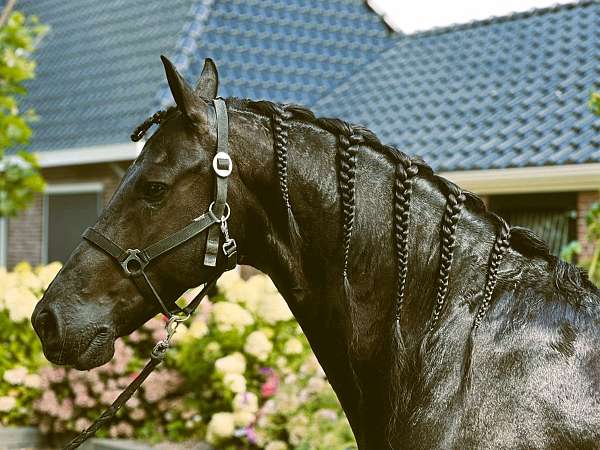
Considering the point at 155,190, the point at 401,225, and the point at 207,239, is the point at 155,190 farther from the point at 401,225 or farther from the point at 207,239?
the point at 401,225

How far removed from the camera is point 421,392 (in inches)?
101

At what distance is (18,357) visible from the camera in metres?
8.34

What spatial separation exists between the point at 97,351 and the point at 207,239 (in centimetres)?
49

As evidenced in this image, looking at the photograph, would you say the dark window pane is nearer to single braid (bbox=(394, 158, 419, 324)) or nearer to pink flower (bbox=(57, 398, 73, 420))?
pink flower (bbox=(57, 398, 73, 420))

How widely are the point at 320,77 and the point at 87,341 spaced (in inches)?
533

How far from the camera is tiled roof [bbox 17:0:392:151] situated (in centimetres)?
1383

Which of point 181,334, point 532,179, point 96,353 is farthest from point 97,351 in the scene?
point 532,179

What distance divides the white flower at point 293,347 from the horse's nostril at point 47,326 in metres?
4.05

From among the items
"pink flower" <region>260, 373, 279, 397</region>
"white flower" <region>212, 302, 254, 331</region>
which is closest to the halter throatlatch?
"pink flower" <region>260, 373, 279, 397</region>

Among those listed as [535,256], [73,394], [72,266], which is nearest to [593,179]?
[73,394]

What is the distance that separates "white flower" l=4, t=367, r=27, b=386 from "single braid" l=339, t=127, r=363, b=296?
241 inches

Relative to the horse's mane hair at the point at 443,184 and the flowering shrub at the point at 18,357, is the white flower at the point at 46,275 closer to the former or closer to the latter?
the flowering shrub at the point at 18,357

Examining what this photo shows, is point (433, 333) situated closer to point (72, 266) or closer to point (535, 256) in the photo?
point (535, 256)

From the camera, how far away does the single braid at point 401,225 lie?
2.66 metres
